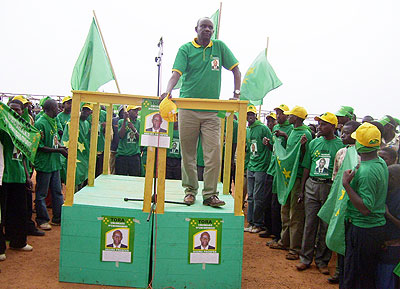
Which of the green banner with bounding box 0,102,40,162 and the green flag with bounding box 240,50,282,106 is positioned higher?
the green flag with bounding box 240,50,282,106

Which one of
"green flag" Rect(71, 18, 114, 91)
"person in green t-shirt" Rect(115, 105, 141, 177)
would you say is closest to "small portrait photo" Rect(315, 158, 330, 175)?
"green flag" Rect(71, 18, 114, 91)

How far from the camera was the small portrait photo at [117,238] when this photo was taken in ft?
14.8

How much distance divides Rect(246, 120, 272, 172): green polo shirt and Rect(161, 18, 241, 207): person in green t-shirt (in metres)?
2.64

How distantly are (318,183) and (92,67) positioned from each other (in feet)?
14.0

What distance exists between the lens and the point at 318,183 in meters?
5.48

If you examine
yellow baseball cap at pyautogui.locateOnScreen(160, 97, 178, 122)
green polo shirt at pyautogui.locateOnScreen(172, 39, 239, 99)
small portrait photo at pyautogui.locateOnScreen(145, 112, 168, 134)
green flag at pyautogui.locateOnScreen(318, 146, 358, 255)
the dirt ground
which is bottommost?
the dirt ground

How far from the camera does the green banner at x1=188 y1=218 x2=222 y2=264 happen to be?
14.8 ft

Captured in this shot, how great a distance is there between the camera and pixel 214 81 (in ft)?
15.8

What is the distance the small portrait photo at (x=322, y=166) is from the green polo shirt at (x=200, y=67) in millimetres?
1778

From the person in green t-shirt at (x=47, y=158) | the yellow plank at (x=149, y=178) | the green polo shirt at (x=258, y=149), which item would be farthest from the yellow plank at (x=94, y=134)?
the green polo shirt at (x=258, y=149)

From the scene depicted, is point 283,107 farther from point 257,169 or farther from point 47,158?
point 47,158

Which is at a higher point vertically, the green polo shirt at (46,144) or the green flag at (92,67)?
the green flag at (92,67)

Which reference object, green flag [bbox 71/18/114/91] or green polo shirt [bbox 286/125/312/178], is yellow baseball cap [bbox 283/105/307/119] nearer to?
green polo shirt [bbox 286/125/312/178]

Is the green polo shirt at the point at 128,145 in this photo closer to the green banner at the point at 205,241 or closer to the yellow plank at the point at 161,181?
the yellow plank at the point at 161,181
